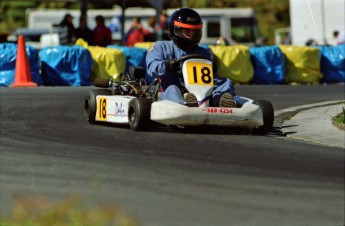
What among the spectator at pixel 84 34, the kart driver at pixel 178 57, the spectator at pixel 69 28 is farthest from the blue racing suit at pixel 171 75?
the spectator at pixel 69 28

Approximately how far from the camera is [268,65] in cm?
2027

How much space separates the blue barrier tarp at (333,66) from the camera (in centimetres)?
2086

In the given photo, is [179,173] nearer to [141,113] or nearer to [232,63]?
[141,113]

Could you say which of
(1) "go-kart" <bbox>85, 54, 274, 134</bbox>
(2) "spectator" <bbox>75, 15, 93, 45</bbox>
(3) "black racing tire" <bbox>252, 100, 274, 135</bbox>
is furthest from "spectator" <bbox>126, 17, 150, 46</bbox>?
(3) "black racing tire" <bbox>252, 100, 274, 135</bbox>

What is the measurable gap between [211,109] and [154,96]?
1095mm

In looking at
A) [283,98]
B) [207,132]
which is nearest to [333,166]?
[207,132]

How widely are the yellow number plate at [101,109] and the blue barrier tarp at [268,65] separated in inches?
370

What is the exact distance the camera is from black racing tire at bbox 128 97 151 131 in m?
10.0

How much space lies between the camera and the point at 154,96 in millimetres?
10750

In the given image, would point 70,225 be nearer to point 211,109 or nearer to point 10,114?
point 211,109

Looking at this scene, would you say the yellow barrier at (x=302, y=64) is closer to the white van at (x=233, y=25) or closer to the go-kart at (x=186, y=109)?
the go-kart at (x=186, y=109)

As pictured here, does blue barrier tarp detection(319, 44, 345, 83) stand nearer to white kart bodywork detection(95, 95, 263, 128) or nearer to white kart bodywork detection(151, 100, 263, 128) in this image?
white kart bodywork detection(95, 95, 263, 128)

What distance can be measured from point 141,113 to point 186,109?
0.52 metres

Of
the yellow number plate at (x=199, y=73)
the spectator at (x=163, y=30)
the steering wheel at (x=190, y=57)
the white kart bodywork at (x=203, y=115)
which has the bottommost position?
the white kart bodywork at (x=203, y=115)
